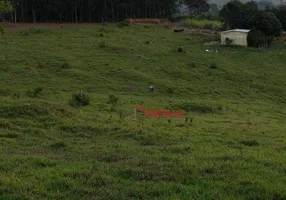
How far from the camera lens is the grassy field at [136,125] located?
7457 millimetres

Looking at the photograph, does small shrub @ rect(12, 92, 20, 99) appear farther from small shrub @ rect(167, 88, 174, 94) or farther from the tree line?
the tree line

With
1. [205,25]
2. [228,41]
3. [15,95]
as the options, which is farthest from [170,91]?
[205,25]

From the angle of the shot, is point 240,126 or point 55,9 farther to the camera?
point 55,9

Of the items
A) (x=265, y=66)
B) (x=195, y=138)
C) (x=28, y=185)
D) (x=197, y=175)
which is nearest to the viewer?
(x=28, y=185)

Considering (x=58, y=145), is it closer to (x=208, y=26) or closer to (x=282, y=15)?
(x=282, y=15)

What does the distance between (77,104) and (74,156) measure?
9.25 meters

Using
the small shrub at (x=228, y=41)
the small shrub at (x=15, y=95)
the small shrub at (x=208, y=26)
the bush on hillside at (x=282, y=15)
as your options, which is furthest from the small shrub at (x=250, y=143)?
the small shrub at (x=208, y=26)

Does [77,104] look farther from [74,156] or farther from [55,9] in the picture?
[55,9]

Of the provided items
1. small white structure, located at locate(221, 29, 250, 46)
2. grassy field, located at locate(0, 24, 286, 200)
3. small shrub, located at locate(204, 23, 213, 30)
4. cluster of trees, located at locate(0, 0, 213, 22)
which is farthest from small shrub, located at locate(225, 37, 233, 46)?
cluster of trees, located at locate(0, 0, 213, 22)

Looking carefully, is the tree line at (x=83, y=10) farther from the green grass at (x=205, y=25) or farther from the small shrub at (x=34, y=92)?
the small shrub at (x=34, y=92)

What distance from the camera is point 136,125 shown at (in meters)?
14.5

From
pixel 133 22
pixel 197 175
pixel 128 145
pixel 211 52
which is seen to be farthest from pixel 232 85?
pixel 133 22

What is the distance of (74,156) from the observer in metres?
9.95

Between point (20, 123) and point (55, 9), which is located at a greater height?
point (55, 9)
